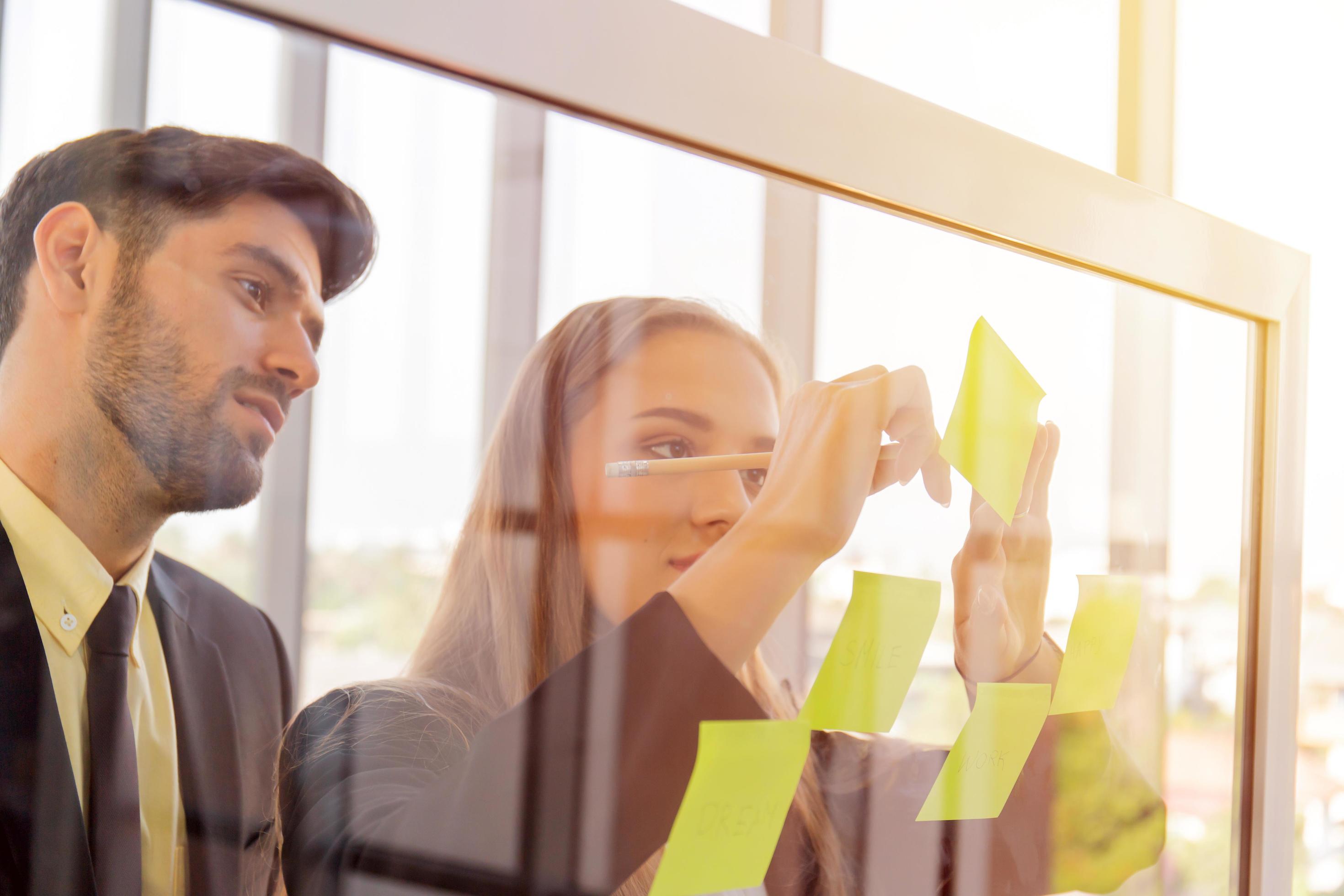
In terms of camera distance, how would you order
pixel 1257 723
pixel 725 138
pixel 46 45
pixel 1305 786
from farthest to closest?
pixel 1305 786
pixel 1257 723
pixel 725 138
pixel 46 45

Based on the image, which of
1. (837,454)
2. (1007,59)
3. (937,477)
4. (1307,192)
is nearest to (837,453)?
(837,454)

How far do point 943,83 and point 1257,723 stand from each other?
78 centimetres

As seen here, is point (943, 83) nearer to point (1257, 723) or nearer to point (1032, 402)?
point (1032, 402)

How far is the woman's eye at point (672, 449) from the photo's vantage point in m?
0.47

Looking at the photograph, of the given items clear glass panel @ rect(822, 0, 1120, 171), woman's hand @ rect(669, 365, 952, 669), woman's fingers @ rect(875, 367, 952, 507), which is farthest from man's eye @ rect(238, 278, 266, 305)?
clear glass panel @ rect(822, 0, 1120, 171)

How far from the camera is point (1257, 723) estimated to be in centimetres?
79

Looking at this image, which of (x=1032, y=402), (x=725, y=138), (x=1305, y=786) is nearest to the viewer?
(x=725, y=138)

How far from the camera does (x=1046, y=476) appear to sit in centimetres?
67

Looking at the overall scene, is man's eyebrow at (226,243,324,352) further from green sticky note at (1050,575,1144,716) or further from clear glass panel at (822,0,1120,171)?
clear glass panel at (822,0,1120,171)

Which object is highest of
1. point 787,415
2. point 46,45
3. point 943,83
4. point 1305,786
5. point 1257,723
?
point 943,83

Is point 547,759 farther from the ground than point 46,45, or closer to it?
closer to it

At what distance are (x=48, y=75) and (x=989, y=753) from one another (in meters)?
0.60

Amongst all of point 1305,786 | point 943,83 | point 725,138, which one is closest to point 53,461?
point 725,138

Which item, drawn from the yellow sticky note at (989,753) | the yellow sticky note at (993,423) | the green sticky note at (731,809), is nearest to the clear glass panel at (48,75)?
the green sticky note at (731,809)
